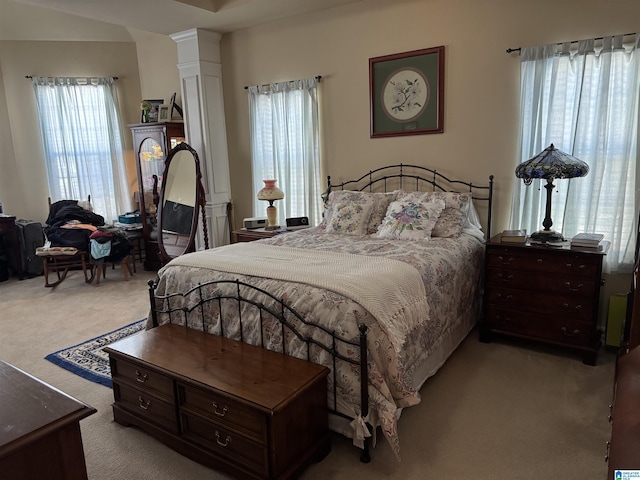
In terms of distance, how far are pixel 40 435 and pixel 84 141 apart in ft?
20.3

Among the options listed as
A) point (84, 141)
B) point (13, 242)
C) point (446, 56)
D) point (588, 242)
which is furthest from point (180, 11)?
point (588, 242)

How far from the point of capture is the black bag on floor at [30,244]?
556 centimetres

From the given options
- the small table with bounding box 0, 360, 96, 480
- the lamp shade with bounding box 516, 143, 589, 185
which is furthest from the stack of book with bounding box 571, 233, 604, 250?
the small table with bounding box 0, 360, 96, 480

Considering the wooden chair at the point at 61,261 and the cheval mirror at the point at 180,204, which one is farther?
the wooden chair at the point at 61,261

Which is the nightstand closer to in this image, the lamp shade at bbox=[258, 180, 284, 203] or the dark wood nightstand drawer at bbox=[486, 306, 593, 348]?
the lamp shade at bbox=[258, 180, 284, 203]

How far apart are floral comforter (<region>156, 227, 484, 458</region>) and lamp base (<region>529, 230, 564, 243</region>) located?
1.36ft

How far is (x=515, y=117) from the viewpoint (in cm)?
351

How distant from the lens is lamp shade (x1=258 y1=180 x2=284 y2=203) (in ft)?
14.6

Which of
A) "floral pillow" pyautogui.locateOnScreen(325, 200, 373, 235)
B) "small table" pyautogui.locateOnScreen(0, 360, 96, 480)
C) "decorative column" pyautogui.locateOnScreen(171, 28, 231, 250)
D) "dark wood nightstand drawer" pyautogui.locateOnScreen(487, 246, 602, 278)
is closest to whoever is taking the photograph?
"small table" pyautogui.locateOnScreen(0, 360, 96, 480)

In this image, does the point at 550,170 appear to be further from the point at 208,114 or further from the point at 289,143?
the point at 208,114

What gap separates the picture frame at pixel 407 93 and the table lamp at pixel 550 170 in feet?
3.28

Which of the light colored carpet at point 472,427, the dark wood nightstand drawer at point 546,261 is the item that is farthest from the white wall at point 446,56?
the light colored carpet at point 472,427

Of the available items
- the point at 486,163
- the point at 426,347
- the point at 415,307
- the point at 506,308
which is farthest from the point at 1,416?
the point at 486,163

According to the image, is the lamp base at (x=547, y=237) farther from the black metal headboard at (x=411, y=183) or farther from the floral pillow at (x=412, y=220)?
the floral pillow at (x=412, y=220)
